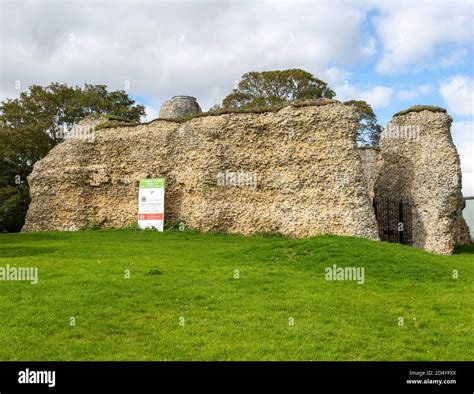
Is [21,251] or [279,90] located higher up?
[279,90]

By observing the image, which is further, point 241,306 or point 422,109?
point 422,109

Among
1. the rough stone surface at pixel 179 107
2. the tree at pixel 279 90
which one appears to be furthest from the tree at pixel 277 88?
the rough stone surface at pixel 179 107

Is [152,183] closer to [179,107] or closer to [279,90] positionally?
[179,107]

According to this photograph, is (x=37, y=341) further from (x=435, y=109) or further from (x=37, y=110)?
(x=37, y=110)

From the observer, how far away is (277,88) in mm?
53719

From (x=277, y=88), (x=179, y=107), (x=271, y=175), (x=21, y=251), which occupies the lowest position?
(x=21, y=251)

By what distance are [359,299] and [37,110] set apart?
42.7m

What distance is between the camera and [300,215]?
26.3m

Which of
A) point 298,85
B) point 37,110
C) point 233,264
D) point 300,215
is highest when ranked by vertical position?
point 298,85

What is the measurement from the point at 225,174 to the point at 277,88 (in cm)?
2744

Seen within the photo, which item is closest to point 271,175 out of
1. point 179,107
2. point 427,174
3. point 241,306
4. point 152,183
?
point 152,183

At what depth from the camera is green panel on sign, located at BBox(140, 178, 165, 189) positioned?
29536 mm

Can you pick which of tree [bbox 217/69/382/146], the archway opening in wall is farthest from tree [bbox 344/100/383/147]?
the archway opening in wall
